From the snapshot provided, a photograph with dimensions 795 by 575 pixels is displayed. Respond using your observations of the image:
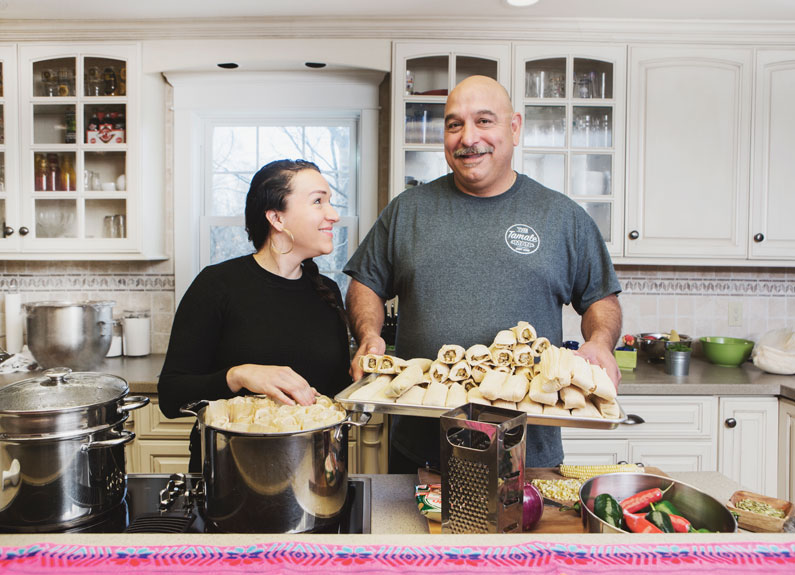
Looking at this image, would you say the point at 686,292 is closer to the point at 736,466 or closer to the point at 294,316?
the point at 736,466

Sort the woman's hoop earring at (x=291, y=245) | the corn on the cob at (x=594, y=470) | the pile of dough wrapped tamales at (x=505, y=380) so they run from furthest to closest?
the woman's hoop earring at (x=291, y=245)
the corn on the cob at (x=594, y=470)
the pile of dough wrapped tamales at (x=505, y=380)

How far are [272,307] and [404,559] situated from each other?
975 mm

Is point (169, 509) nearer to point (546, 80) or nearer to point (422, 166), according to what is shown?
point (422, 166)

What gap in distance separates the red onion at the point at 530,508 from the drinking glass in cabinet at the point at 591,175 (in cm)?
210

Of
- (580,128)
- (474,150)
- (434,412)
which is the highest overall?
(580,128)

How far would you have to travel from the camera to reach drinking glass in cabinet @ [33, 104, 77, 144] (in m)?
2.88

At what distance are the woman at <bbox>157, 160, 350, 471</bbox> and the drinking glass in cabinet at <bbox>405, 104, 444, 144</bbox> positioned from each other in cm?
127

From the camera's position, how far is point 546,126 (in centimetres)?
288

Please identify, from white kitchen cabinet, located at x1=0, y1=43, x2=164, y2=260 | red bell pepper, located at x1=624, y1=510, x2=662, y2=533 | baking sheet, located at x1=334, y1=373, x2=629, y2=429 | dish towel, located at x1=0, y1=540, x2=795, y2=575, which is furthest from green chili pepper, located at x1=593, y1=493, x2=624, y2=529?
white kitchen cabinet, located at x1=0, y1=43, x2=164, y2=260

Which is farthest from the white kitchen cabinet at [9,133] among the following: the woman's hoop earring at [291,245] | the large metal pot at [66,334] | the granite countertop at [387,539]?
the granite countertop at [387,539]

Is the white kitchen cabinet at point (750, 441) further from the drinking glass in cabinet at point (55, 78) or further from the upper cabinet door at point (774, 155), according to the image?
the drinking glass in cabinet at point (55, 78)

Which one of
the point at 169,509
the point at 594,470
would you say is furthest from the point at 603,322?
the point at 169,509

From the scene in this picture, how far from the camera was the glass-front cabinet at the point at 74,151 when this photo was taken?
2842 millimetres

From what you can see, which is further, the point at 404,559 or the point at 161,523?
the point at 161,523
